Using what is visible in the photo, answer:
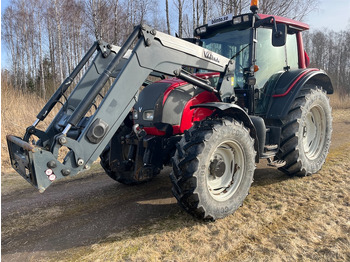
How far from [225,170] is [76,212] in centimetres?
202

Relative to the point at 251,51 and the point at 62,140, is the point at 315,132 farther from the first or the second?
the point at 62,140

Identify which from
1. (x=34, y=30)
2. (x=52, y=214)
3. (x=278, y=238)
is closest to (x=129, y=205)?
(x=52, y=214)

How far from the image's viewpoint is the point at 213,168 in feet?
10.6

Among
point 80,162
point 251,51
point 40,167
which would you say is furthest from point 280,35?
point 40,167

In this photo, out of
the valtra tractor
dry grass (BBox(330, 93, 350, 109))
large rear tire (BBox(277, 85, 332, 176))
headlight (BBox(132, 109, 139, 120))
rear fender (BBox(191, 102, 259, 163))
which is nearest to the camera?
the valtra tractor

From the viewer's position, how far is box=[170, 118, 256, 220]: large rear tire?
2.87 meters

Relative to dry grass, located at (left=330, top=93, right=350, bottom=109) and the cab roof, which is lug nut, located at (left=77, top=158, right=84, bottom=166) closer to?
the cab roof

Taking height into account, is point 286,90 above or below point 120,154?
above

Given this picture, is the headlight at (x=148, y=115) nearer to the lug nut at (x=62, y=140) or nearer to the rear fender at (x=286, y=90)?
the lug nut at (x=62, y=140)

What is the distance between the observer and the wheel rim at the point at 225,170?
324cm

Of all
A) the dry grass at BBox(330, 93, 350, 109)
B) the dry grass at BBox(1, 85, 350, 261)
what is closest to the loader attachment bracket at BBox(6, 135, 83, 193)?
the dry grass at BBox(1, 85, 350, 261)

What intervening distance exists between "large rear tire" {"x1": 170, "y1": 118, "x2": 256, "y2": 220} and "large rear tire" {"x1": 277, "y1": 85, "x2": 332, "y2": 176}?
1.00 m

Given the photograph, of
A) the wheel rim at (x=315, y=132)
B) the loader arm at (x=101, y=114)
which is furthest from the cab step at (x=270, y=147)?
the loader arm at (x=101, y=114)

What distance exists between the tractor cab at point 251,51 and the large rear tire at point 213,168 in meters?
0.84
